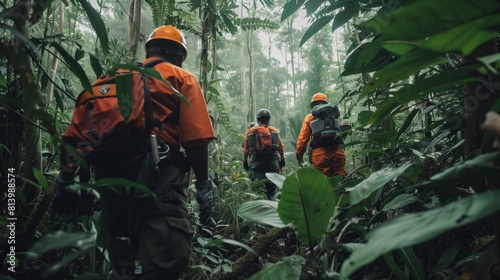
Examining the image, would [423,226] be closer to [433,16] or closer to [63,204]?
[433,16]

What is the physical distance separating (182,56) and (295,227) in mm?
1735

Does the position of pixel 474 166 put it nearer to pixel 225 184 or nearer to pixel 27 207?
pixel 27 207

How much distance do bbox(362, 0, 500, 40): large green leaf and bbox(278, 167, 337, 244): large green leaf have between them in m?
0.54

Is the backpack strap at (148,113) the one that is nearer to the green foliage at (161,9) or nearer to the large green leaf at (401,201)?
the large green leaf at (401,201)

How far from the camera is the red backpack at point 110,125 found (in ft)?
5.25

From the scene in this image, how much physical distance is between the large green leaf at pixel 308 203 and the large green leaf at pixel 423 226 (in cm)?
46

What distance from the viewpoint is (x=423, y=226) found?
46 cm

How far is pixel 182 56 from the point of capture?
233 cm

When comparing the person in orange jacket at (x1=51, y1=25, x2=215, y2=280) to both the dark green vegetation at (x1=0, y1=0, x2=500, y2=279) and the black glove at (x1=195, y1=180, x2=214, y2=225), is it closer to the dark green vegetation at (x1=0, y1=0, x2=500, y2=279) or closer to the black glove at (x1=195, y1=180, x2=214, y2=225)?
the black glove at (x1=195, y1=180, x2=214, y2=225)

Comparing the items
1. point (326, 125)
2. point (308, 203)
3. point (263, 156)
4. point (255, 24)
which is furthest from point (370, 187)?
point (263, 156)

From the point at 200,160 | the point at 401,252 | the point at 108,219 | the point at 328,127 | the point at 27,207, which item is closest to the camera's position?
the point at 401,252

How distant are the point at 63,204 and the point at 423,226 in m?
1.77

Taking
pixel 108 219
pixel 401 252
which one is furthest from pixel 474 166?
pixel 108 219

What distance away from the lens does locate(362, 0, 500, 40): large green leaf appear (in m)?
0.50
